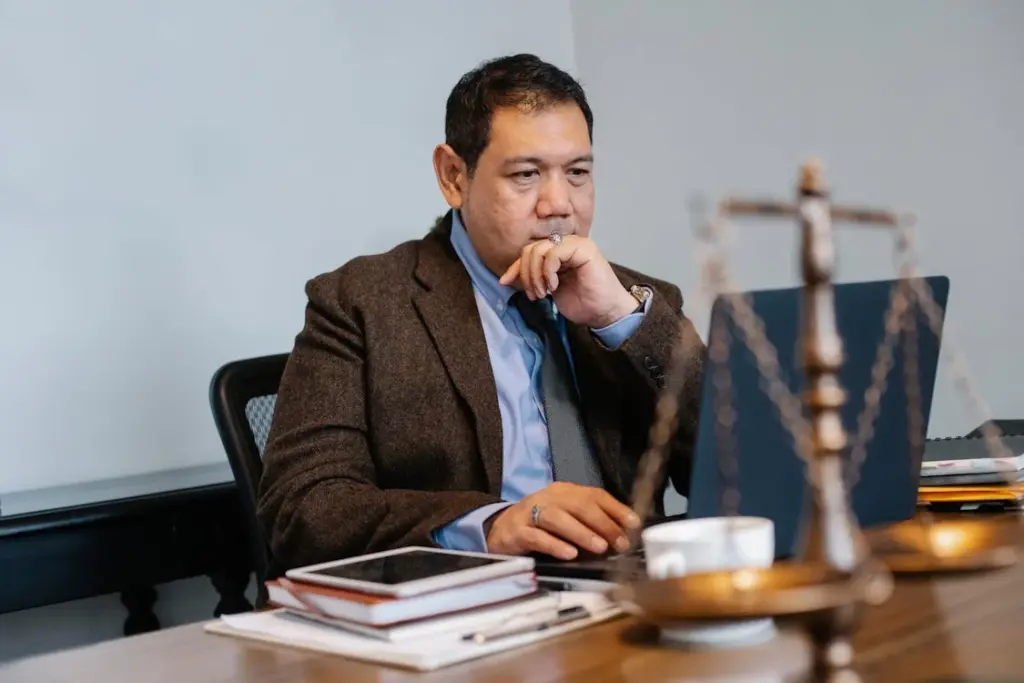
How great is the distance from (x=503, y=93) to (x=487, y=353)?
0.37m

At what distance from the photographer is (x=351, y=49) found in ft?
9.09

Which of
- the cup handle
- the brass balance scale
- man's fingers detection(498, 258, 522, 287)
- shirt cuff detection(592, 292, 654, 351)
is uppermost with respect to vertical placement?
man's fingers detection(498, 258, 522, 287)

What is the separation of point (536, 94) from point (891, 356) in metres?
0.79

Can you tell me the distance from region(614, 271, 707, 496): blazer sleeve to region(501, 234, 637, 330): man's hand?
43mm

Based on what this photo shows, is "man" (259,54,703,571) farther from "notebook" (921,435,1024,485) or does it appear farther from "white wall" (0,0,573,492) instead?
"white wall" (0,0,573,492)

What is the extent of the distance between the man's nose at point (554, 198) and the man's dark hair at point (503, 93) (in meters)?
0.10

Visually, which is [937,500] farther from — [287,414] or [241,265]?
[241,265]

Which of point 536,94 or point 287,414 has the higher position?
point 536,94

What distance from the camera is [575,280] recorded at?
5.06 ft

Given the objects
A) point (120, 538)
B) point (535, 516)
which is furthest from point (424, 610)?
point (120, 538)

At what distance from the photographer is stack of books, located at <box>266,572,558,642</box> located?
36.4 inches

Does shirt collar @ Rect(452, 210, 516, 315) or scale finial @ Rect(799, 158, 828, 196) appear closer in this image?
scale finial @ Rect(799, 158, 828, 196)

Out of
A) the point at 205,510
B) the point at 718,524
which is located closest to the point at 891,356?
the point at 718,524

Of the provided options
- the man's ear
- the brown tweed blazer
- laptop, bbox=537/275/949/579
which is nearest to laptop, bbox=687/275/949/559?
laptop, bbox=537/275/949/579
